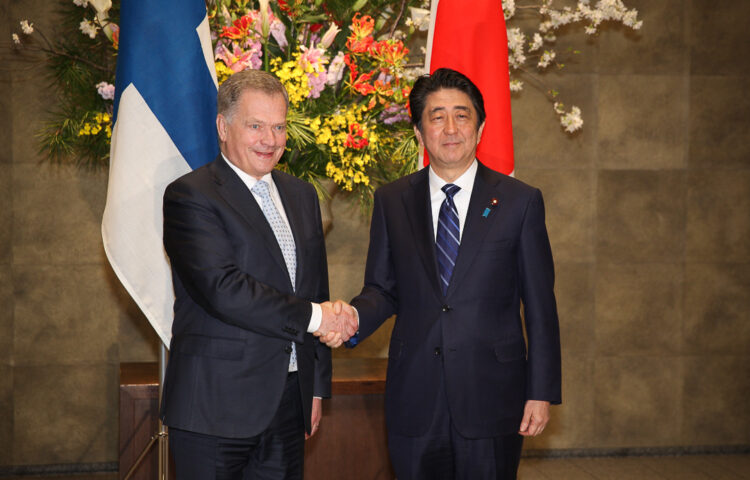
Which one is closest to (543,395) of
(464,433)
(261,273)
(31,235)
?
(464,433)

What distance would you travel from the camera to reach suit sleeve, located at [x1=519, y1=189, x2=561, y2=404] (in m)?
2.30

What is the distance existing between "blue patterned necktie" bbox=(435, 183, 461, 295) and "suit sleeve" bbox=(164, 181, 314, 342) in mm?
440

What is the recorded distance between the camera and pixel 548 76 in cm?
478

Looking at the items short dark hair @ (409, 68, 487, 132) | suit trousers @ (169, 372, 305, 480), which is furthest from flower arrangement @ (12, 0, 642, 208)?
suit trousers @ (169, 372, 305, 480)

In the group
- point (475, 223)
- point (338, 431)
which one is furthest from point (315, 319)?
point (338, 431)

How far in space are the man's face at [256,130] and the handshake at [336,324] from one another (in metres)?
0.48

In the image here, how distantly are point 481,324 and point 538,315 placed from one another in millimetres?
183

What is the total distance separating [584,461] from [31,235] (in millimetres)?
3688

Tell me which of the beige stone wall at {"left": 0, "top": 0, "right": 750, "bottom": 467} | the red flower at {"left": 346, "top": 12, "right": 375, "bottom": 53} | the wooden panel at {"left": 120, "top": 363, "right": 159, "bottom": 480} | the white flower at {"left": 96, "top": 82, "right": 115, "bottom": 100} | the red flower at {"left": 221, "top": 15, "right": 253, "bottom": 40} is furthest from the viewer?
the beige stone wall at {"left": 0, "top": 0, "right": 750, "bottom": 467}

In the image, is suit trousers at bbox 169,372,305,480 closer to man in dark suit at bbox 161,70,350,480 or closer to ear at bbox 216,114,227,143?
man in dark suit at bbox 161,70,350,480

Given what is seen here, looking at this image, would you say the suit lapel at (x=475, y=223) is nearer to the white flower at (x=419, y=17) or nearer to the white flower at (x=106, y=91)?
the white flower at (x=419, y=17)

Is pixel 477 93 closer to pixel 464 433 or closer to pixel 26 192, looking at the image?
pixel 464 433

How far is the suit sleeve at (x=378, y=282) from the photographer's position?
249 cm

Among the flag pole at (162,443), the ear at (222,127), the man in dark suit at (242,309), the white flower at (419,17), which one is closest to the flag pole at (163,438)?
the flag pole at (162,443)
